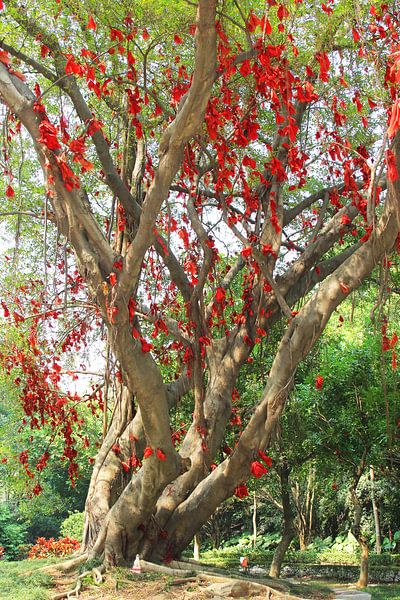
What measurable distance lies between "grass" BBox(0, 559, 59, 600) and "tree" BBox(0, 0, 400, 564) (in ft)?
1.59

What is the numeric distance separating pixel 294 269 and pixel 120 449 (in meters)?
2.38

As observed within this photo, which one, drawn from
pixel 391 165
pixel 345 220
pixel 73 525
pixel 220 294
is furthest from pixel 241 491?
pixel 73 525

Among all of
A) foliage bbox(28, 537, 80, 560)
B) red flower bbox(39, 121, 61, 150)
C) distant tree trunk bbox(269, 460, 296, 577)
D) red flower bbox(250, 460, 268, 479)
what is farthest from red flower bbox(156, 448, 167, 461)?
foliage bbox(28, 537, 80, 560)

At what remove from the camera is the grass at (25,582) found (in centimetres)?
461

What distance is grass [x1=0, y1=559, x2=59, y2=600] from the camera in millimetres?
4609

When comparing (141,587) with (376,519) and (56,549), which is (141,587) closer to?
(56,549)

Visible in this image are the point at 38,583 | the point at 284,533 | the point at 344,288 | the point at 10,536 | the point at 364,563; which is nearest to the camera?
the point at 344,288

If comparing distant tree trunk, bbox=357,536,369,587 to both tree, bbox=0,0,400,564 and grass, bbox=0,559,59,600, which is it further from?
grass, bbox=0,559,59,600

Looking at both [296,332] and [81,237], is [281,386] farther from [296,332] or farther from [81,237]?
[81,237]

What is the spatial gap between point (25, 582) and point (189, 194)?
356 cm

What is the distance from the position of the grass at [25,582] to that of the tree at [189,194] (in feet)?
1.59

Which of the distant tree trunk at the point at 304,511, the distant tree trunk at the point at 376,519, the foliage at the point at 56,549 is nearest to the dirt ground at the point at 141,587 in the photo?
the foliage at the point at 56,549

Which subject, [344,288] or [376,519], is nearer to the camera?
[344,288]

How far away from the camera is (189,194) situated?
5801 millimetres
